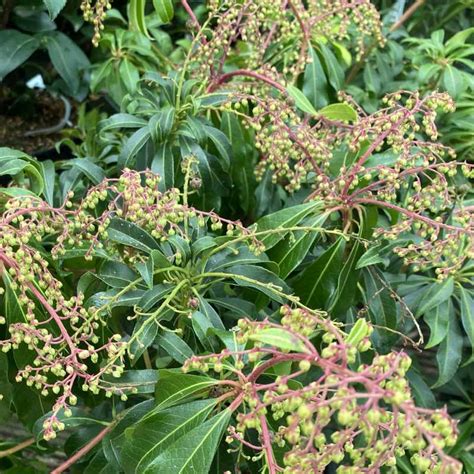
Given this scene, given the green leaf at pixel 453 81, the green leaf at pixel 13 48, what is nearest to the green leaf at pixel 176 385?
the green leaf at pixel 453 81

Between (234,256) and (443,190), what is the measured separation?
1.08ft

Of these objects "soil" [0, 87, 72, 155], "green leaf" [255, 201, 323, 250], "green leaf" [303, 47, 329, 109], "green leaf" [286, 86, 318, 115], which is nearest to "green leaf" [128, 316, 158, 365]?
"green leaf" [255, 201, 323, 250]

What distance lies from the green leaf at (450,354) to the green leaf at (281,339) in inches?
27.1

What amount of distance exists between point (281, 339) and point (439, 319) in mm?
696

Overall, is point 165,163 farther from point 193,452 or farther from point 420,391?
point 420,391

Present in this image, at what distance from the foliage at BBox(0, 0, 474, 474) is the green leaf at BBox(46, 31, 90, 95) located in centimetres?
45

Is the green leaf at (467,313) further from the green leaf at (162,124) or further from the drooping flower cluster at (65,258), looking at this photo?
the green leaf at (162,124)

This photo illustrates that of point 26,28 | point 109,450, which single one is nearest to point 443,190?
point 109,450

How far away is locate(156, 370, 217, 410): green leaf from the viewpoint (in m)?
0.78

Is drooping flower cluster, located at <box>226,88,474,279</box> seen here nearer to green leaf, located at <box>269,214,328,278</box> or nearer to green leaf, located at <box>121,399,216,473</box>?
green leaf, located at <box>269,214,328,278</box>

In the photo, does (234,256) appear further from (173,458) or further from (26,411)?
Result: (26,411)

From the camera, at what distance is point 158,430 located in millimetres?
796

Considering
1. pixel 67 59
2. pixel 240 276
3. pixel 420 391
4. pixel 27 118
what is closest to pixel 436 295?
pixel 420 391

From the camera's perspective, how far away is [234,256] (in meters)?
0.94
